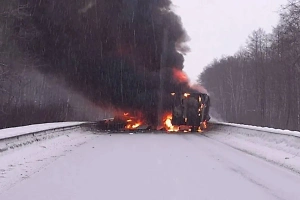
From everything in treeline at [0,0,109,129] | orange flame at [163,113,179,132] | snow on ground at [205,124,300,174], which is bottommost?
snow on ground at [205,124,300,174]

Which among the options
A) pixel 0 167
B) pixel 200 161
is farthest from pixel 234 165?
pixel 0 167

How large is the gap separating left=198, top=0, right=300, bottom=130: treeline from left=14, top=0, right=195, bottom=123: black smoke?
32.5ft

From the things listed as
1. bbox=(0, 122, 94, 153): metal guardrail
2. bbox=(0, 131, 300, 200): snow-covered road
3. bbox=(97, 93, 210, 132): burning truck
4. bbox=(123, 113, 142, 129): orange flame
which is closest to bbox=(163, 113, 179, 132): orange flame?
bbox=(97, 93, 210, 132): burning truck

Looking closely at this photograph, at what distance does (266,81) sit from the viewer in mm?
64188

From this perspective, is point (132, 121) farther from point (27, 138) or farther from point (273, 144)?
point (27, 138)

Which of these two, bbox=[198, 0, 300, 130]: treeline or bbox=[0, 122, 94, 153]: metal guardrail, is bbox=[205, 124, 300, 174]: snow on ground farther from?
bbox=[198, 0, 300, 130]: treeline

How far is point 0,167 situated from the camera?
33.0 feet

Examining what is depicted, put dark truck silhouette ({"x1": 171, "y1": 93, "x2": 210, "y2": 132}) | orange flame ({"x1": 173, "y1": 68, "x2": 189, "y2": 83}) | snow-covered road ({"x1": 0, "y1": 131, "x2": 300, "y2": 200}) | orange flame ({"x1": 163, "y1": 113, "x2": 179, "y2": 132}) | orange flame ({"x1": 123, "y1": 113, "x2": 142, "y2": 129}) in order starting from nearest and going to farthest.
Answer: snow-covered road ({"x1": 0, "y1": 131, "x2": 300, "y2": 200}) < dark truck silhouette ({"x1": 171, "y1": 93, "x2": 210, "y2": 132}) < orange flame ({"x1": 163, "y1": 113, "x2": 179, "y2": 132}) < orange flame ({"x1": 123, "y1": 113, "x2": 142, "y2": 129}) < orange flame ({"x1": 173, "y1": 68, "x2": 189, "y2": 83})

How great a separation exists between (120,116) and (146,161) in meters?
23.8

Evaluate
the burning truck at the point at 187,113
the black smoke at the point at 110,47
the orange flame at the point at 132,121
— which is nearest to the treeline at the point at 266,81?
the burning truck at the point at 187,113

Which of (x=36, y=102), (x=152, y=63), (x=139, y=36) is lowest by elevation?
(x=36, y=102)

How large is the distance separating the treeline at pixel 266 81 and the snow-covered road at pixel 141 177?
18605 mm

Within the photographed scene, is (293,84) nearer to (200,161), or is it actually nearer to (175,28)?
(175,28)

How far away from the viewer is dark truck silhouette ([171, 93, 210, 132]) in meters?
31.3
